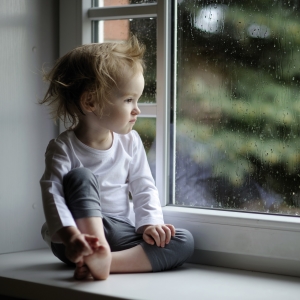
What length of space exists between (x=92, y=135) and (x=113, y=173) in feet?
0.37

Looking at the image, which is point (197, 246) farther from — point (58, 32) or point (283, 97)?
point (58, 32)

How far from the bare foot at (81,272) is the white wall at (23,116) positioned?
0.36 meters

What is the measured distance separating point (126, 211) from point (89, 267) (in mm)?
275

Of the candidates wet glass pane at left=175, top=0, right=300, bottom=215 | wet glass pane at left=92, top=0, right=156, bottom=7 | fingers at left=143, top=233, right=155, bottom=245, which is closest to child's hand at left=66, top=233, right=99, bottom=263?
fingers at left=143, top=233, right=155, bottom=245

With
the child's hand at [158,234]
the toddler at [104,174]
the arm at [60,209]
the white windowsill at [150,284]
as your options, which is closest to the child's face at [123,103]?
the toddler at [104,174]

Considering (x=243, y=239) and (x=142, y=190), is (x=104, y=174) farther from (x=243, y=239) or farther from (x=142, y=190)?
(x=243, y=239)

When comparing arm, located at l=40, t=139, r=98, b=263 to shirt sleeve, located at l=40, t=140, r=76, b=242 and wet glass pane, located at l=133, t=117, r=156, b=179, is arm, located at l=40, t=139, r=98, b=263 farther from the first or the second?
wet glass pane, located at l=133, t=117, r=156, b=179

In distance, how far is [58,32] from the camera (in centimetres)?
A: 170

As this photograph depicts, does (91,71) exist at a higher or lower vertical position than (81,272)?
higher

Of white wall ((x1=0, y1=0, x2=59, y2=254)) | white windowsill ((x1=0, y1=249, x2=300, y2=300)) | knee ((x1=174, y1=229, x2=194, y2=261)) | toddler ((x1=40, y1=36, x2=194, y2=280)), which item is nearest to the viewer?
white windowsill ((x1=0, y1=249, x2=300, y2=300))

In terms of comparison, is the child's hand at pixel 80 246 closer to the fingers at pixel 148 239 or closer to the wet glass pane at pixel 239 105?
the fingers at pixel 148 239

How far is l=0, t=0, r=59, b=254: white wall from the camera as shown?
5.03ft

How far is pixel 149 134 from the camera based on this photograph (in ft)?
5.38

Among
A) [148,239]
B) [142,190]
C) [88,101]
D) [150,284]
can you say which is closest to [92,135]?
[88,101]
